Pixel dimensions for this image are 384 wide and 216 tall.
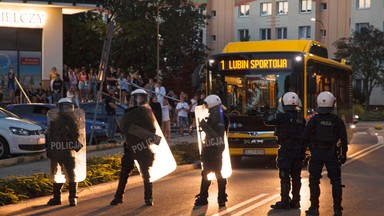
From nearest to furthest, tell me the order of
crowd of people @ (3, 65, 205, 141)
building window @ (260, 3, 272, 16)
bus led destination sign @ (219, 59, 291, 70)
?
1. bus led destination sign @ (219, 59, 291, 70)
2. crowd of people @ (3, 65, 205, 141)
3. building window @ (260, 3, 272, 16)

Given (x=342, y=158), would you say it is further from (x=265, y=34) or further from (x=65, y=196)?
(x=265, y=34)

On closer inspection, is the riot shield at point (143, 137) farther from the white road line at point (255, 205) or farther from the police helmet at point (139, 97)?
the white road line at point (255, 205)

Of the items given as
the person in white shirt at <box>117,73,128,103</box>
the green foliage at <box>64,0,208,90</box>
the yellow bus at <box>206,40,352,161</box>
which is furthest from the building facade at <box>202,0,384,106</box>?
the yellow bus at <box>206,40,352,161</box>

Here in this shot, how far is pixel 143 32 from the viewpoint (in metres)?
63.7

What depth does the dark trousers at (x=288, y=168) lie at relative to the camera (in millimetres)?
11633

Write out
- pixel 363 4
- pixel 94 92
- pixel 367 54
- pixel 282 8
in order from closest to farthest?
1. pixel 94 92
2. pixel 367 54
3. pixel 363 4
4. pixel 282 8

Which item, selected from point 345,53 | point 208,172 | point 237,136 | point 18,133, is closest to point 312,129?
point 208,172

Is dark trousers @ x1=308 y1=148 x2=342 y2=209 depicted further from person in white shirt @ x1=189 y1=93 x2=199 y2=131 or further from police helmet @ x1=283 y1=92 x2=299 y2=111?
person in white shirt @ x1=189 y1=93 x2=199 y2=131

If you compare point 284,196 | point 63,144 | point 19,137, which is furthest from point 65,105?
point 19,137

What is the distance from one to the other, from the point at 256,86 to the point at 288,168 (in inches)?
296

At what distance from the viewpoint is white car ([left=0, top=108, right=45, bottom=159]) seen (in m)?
19.0

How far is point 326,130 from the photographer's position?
422 inches

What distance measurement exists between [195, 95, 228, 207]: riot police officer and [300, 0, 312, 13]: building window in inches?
2652

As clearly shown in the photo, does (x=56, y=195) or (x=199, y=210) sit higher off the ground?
(x=56, y=195)
